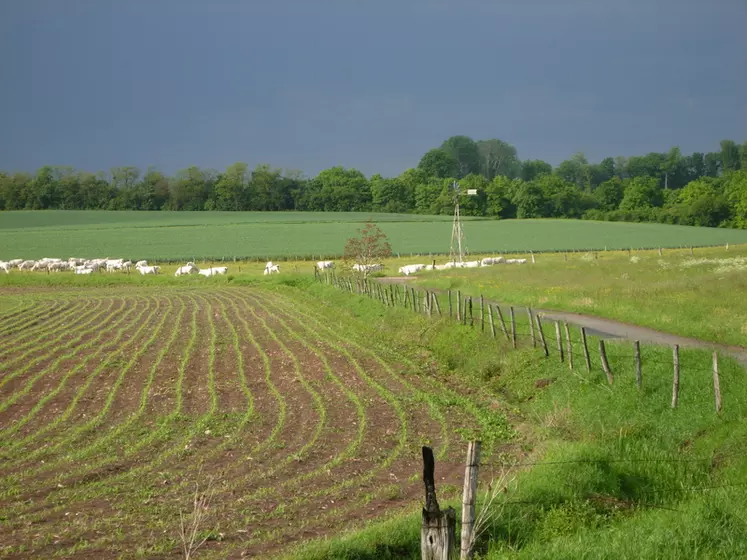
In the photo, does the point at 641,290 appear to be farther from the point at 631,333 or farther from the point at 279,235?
the point at 279,235

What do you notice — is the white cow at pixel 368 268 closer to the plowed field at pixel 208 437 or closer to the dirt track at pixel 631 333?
the plowed field at pixel 208 437

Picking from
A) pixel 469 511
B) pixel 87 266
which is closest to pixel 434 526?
pixel 469 511

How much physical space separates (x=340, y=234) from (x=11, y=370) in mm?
79789

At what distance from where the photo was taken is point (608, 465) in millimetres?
12922

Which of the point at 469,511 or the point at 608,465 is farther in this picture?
the point at 608,465

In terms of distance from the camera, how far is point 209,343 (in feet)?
94.7

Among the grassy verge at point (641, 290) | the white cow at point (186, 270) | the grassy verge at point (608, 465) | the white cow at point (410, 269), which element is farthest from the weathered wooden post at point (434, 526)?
the white cow at point (186, 270)

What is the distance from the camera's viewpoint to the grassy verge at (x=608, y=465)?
9844mm

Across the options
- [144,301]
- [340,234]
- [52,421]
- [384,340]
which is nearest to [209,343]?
[384,340]

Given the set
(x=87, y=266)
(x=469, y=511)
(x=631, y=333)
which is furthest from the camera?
(x=87, y=266)

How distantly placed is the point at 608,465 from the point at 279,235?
298 ft

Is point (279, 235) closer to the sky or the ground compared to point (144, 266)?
closer to the sky

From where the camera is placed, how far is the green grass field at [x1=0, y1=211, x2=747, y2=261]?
8669cm

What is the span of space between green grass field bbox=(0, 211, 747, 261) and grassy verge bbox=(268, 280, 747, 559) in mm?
60836
